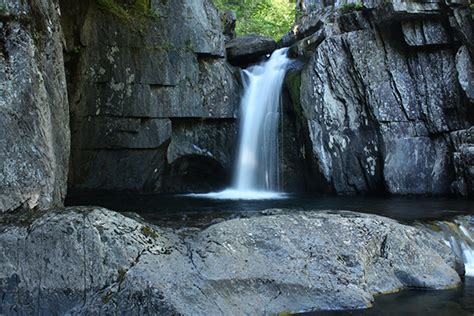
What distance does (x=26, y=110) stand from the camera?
6.22 meters

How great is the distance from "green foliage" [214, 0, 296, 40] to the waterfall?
19763 millimetres

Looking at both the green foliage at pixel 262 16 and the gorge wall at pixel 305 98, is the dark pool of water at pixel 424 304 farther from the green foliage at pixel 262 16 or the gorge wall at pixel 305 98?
the green foliage at pixel 262 16

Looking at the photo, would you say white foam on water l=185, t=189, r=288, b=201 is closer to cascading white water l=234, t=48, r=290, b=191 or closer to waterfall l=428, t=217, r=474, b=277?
cascading white water l=234, t=48, r=290, b=191

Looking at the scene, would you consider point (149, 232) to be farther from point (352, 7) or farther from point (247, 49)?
point (247, 49)

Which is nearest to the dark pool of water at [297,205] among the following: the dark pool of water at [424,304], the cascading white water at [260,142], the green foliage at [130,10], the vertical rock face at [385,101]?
the vertical rock face at [385,101]

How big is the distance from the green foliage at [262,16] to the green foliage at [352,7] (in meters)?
11.2

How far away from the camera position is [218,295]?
489 cm

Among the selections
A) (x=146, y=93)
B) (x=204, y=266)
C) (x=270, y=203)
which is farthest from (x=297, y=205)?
(x=204, y=266)

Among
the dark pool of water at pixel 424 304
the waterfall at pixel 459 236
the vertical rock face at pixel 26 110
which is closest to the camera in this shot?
the dark pool of water at pixel 424 304

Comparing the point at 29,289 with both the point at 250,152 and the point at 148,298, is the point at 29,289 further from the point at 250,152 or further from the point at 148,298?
the point at 250,152

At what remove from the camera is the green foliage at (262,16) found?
2611 centimetres

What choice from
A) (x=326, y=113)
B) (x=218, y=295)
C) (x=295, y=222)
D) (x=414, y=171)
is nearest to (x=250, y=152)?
(x=326, y=113)

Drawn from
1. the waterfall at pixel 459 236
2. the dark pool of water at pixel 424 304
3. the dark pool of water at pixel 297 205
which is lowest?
the dark pool of water at pixel 424 304

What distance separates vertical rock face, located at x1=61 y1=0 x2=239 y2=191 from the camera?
13.3m
